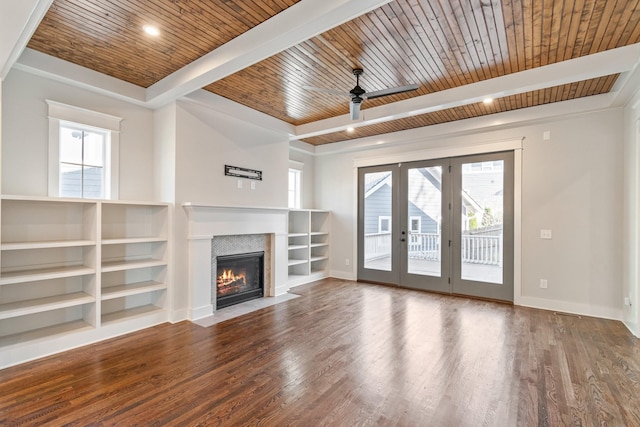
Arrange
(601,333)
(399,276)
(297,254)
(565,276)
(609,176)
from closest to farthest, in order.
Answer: (601,333), (609,176), (565,276), (399,276), (297,254)

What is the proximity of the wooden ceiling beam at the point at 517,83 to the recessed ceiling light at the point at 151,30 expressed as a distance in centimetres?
296

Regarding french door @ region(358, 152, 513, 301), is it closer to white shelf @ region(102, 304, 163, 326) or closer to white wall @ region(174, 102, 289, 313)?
white wall @ region(174, 102, 289, 313)

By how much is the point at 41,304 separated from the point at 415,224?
17.9ft

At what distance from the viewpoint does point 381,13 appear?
258 cm

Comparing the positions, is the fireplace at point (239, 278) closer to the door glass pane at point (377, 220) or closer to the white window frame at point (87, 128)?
the white window frame at point (87, 128)

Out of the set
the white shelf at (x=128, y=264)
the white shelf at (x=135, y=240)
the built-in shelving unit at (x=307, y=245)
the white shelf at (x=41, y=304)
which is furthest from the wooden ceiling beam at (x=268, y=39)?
the built-in shelving unit at (x=307, y=245)

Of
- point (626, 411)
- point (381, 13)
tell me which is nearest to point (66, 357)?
point (381, 13)

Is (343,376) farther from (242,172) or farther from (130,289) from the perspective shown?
(242,172)

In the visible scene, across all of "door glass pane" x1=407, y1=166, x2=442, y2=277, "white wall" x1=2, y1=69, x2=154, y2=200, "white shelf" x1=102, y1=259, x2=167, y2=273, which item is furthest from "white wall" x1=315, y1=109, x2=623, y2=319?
"white wall" x1=2, y1=69, x2=154, y2=200

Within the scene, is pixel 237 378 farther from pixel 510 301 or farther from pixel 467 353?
pixel 510 301

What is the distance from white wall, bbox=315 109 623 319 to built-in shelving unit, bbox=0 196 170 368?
536 cm

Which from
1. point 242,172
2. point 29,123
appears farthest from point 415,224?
point 29,123

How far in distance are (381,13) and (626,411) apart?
3.55m

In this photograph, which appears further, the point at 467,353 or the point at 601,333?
the point at 601,333
